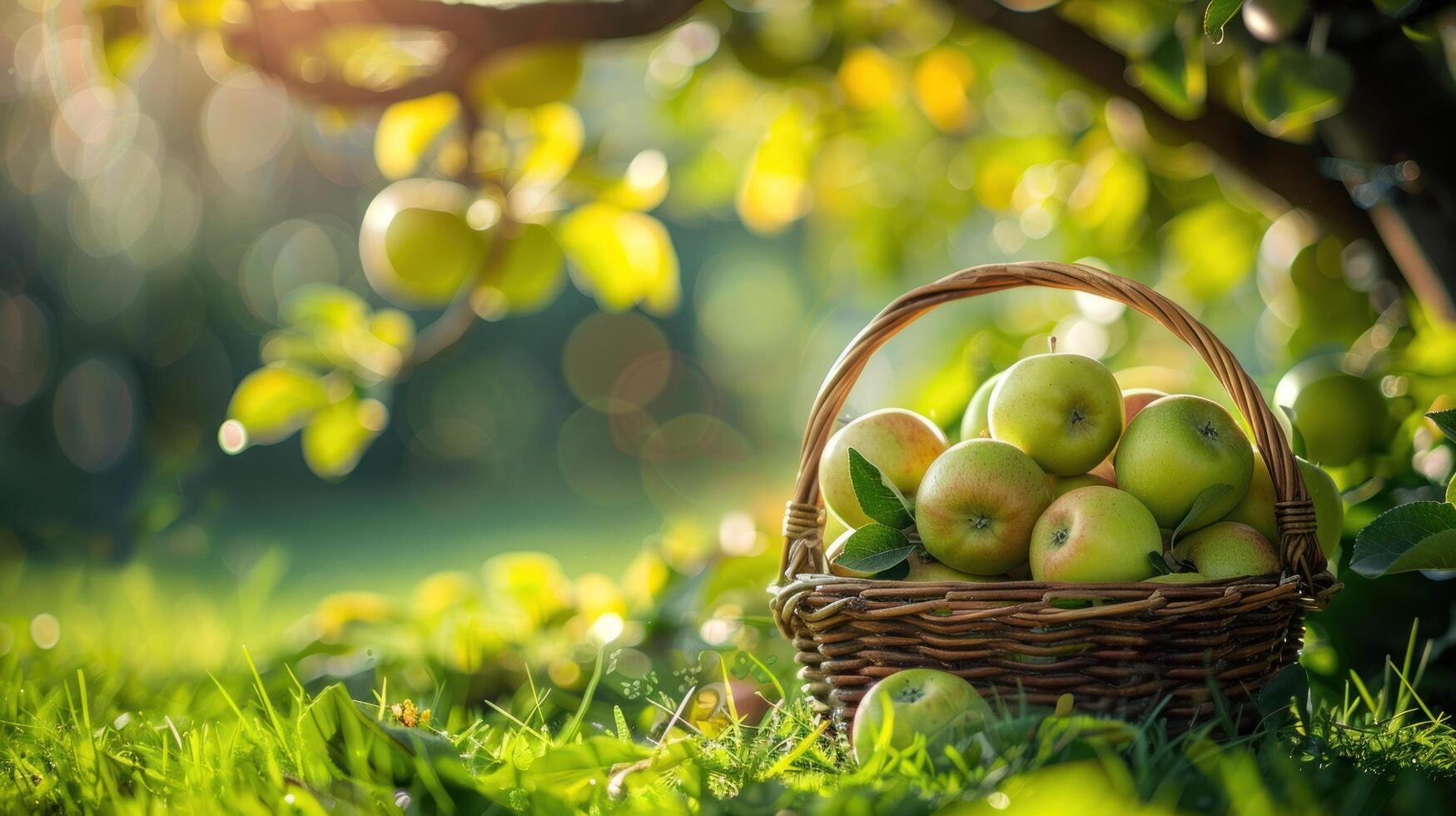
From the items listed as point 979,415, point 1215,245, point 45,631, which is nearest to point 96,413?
point 45,631

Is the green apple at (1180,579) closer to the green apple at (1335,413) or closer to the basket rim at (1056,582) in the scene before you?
the basket rim at (1056,582)

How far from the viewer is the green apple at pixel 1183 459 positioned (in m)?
0.80

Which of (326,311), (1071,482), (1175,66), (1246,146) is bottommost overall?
(1071,482)

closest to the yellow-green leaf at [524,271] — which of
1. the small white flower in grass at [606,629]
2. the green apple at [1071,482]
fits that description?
the small white flower in grass at [606,629]

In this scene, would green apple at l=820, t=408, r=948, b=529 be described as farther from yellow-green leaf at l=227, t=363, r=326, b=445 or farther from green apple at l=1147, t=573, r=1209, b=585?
yellow-green leaf at l=227, t=363, r=326, b=445

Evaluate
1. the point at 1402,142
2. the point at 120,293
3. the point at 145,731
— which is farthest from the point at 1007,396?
the point at 120,293

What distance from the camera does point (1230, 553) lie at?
0.79 meters

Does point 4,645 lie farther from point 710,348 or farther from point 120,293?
point 710,348

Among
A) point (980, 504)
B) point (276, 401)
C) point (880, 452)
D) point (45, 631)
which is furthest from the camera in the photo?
point (45, 631)

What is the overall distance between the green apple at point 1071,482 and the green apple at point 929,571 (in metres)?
0.09

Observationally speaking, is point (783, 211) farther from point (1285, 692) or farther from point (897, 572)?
point (1285, 692)

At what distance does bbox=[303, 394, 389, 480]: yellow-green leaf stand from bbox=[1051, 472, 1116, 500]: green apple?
0.71 meters

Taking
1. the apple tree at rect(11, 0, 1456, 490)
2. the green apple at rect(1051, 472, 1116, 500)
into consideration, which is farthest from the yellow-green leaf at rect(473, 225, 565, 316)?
the green apple at rect(1051, 472, 1116, 500)

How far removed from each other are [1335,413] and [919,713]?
62 centimetres
